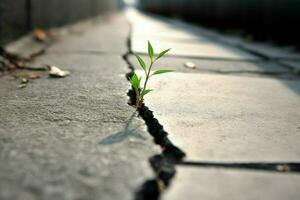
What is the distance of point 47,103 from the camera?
4.40ft

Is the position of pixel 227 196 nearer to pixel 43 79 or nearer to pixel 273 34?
pixel 43 79

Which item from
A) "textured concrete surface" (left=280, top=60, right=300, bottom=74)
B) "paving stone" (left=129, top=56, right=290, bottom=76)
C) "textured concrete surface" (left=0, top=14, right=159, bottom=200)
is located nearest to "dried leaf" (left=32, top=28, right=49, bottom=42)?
"paving stone" (left=129, top=56, right=290, bottom=76)

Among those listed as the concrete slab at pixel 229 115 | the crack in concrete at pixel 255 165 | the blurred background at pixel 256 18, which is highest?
the crack in concrete at pixel 255 165

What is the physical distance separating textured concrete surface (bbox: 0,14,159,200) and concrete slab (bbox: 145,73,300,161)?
0.12 metres

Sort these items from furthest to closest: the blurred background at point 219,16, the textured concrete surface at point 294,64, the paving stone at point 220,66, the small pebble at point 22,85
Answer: the blurred background at point 219,16, the textured concrete surface at point 294,64, the paving stone at point 220,66, the small pebble at point 22,85

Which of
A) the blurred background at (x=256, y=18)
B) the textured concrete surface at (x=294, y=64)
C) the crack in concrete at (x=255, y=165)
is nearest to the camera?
the crack in concrete at (x=255, y=165)

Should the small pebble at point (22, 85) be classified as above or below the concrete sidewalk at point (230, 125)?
below

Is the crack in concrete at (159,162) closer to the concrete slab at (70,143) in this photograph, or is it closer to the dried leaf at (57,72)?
the concrete slab at (70,143)

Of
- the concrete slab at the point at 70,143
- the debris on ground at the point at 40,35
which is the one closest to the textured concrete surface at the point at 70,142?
the concrete slab at the point at 70,143

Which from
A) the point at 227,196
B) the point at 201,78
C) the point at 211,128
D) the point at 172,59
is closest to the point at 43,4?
the point at 172,59

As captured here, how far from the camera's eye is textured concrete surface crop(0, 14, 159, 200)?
2.54ft

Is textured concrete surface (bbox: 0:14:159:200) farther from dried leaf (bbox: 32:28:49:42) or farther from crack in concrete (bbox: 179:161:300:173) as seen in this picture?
dried leaf (bbox: 32:28:49:42)

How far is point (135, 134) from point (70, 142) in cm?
18

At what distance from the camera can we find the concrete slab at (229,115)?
101cm
